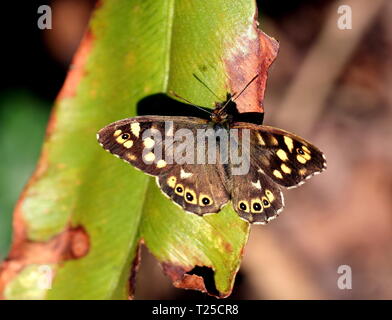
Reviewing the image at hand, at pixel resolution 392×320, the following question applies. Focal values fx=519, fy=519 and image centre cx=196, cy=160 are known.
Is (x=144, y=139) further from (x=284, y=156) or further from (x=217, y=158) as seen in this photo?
(x=284, y=156)

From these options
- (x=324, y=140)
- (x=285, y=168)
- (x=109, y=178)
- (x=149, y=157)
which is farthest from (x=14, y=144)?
(x=324, y=140)

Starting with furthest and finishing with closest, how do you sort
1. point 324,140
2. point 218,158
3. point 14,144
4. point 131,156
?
1. point 324,140
2. point 14,144
3. point 218,158
4. point 131,156

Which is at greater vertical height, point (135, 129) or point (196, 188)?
point (135, 129)

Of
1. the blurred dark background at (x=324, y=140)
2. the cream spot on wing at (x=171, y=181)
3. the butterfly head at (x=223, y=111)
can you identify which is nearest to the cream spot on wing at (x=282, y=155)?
the butterfly head at (x=223, y=111)

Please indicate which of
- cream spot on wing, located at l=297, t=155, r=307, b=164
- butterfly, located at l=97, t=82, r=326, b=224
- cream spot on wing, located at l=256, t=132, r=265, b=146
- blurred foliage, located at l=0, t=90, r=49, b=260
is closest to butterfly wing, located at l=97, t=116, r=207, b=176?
butterfly, located at l=97, t=82, r=326, b=224

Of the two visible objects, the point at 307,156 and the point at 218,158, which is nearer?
the point at 307,156

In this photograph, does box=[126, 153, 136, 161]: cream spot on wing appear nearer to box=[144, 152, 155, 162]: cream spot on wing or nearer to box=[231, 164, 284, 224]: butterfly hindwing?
box=[144, 152, 155, 162]: cream spot on wing

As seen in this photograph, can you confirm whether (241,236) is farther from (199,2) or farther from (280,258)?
(280,258)
